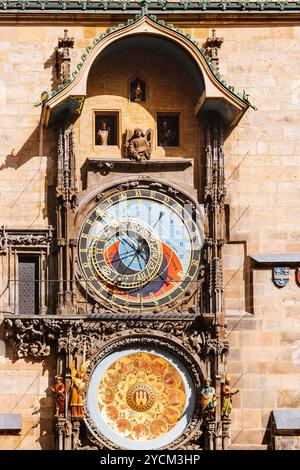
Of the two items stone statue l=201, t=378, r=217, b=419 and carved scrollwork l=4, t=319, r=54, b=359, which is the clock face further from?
stone statue l=201, t=378, r=217, b=419

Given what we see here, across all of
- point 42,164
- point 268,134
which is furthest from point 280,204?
point 42,164

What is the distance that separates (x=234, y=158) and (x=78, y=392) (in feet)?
12.4

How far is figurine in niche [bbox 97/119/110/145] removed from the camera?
35469 mm

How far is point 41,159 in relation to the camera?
116ft

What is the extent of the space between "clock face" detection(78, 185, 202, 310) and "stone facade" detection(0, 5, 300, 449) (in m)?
0.40

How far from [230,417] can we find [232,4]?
18.0 feet

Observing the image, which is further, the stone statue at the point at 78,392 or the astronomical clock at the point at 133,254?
the astronomical clock at the point at 133,254

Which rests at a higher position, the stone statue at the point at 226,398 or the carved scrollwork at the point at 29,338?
the carved scrollwork at the point at 29,338

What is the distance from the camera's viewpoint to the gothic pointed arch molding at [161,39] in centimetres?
3475

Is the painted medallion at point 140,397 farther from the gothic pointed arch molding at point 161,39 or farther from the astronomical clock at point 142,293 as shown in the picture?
the gothic pointed arch molding at point 161,39

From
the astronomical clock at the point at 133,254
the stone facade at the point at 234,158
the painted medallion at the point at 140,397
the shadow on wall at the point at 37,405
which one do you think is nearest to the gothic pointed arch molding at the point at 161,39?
the astronomical clock at the point at 133,254

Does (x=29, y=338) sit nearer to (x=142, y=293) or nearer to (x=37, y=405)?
(x=37, y=405)

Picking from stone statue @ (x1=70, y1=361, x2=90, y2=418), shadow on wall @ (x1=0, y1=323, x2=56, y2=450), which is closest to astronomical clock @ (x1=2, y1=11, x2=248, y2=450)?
stone statue @ (x1=70, y1=361, x2=90, y2=418)

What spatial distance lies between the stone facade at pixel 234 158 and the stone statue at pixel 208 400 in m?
0.45
